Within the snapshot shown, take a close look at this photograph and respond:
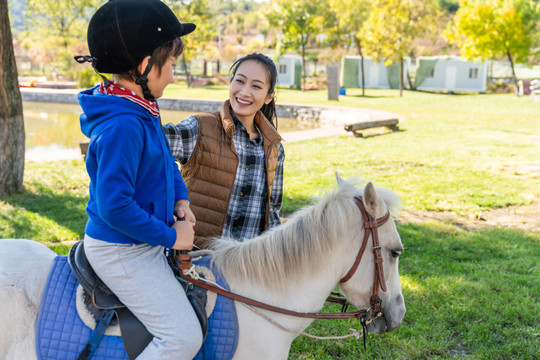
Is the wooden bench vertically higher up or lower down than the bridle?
lower down

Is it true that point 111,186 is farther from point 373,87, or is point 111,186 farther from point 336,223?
point 373,87

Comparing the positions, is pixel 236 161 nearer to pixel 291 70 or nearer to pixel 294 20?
pixel 294 20

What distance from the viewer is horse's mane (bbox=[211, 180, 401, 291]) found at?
6.64 ft

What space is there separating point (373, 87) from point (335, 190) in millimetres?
37652

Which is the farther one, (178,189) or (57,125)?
(57,125)

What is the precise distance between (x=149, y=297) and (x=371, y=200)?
39.7 inches

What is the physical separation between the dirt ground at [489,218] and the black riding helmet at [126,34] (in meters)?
5.22

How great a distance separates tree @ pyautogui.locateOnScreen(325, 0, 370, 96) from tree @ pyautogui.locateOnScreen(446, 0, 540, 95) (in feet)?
27.1

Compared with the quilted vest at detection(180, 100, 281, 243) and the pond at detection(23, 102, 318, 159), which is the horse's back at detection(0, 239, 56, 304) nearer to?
the quilted vest at detection(180, 100, 281, 243)

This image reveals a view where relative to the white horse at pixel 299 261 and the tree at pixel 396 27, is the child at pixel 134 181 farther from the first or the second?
the tree at pixel 396 27

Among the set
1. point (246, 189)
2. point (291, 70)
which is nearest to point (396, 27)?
point (291, 70)

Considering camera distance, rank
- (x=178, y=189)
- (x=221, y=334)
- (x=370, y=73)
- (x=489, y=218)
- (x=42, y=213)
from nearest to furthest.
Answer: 1. (x=221, y=334)
2. (x=178, y=189)
3. (x=42, y=213)
4. (x=489, y=218)
5. (x=370, y=73)

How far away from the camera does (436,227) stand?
613cm

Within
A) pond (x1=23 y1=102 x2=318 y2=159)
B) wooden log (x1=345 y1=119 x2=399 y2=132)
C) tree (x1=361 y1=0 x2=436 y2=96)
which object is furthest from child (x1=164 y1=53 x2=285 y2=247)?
tree (x1=361 y1=0 x2=436 y2=96)
